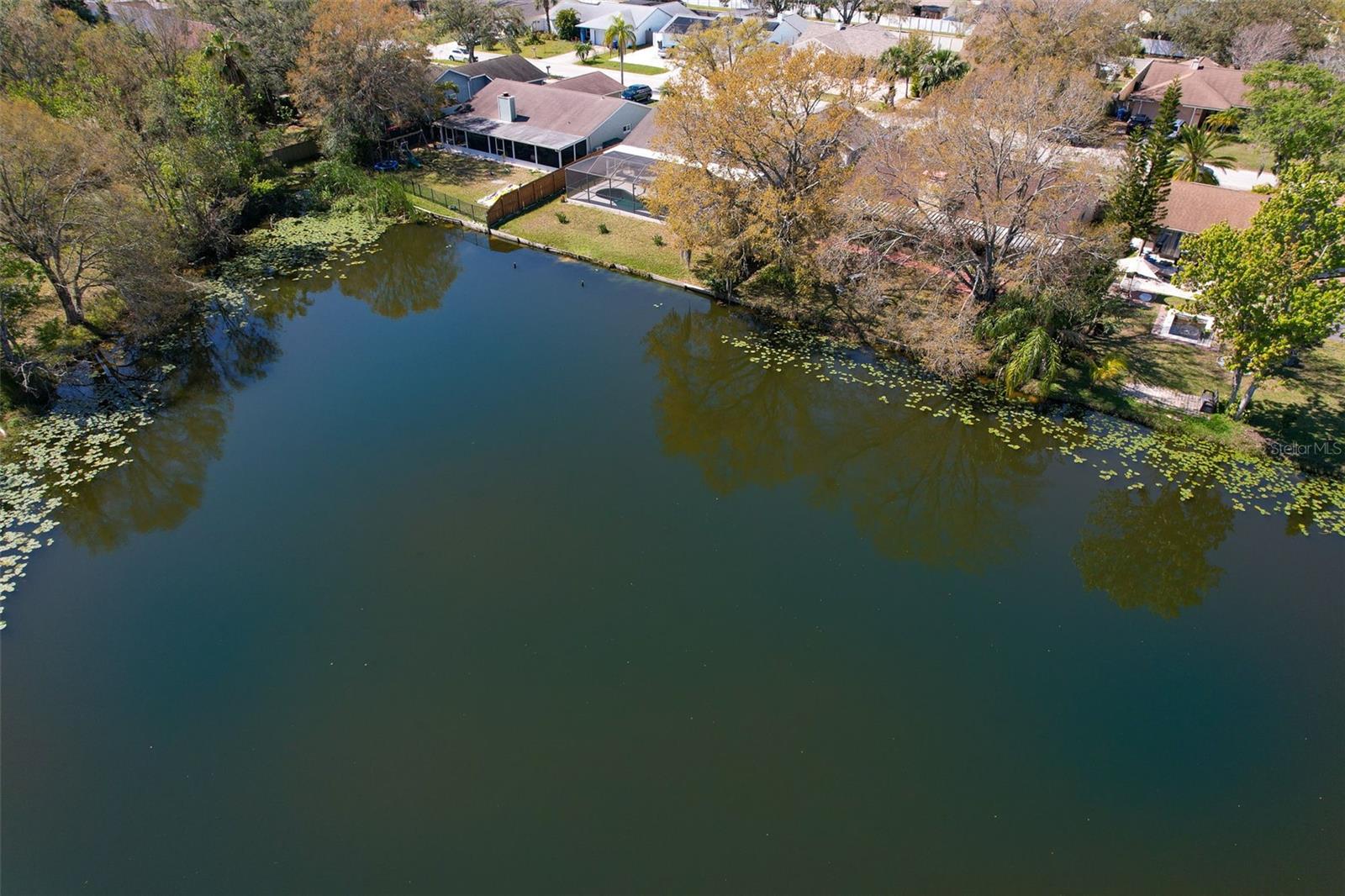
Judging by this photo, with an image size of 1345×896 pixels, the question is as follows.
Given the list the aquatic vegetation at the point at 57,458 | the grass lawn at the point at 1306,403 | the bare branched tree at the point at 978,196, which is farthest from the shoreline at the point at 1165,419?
the aquatic vegetation at the point at 57,458

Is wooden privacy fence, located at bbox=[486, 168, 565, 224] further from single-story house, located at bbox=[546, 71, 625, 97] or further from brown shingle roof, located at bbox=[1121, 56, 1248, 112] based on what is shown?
brown shingle roof, located at bbox=[1121, 56, 1248, 112]

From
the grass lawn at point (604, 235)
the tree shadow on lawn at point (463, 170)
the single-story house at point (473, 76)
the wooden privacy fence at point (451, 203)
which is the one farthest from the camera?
the single-story house at point (473, 76)

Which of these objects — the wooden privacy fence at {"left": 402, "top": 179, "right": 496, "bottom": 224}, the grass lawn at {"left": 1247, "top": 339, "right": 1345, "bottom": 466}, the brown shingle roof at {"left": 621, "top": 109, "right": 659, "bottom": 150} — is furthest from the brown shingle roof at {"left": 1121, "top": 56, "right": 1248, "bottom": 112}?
the wooden privacy fence at {"left": 402, "top": 179, "right": 496, "bottom": 224}

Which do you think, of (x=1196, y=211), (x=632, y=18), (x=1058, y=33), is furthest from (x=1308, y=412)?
(x=632, y=18)

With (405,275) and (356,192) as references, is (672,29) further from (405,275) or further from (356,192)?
(405,275)

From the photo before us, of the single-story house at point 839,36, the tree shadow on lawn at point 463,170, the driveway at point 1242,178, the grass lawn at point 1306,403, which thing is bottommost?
the grass lawn at point 1306,403

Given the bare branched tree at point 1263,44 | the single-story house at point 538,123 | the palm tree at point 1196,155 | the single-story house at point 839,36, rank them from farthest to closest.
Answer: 1. the single-story house at point 839,36
2. the bare branched tree at point 1263,44
3. the single-story house at point 538,123
4. the palm tree at point 1196,155

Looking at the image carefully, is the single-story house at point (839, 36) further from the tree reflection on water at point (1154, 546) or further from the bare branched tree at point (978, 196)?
the tree reflection on water at point (1154, 546)
